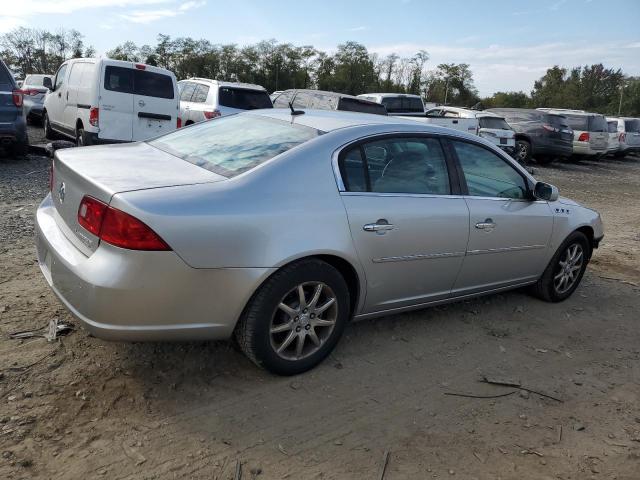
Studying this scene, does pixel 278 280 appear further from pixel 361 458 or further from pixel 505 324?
pixel 505 324

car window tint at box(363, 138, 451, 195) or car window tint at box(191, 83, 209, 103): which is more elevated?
car window tint at box(191, 83, 209, 103)

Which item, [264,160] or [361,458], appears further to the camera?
[264,160]

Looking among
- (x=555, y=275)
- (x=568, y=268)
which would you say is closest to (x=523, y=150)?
(x=568, y=268)

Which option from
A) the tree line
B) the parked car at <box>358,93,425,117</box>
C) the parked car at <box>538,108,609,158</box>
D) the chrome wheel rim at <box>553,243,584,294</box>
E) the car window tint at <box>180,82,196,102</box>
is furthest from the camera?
the tree line

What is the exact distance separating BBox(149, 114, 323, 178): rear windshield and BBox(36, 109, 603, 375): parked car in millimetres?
15

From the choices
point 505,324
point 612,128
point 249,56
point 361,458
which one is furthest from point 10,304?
point 249,56

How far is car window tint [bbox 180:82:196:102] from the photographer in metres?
13.0

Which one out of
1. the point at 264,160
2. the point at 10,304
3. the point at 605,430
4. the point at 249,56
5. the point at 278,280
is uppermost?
the point at 249,56

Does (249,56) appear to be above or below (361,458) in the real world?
above

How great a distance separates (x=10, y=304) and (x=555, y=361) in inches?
150

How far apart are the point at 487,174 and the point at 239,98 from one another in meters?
8.65

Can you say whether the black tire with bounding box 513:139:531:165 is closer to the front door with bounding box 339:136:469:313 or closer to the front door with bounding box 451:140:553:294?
the front door with bounding box 451:140:553:294

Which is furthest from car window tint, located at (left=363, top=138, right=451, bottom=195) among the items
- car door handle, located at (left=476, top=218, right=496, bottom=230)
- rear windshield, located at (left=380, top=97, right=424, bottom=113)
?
rear windshield, located at (left=380, top=97, right=424, bottom=113)

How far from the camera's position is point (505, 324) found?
447 centimetres
